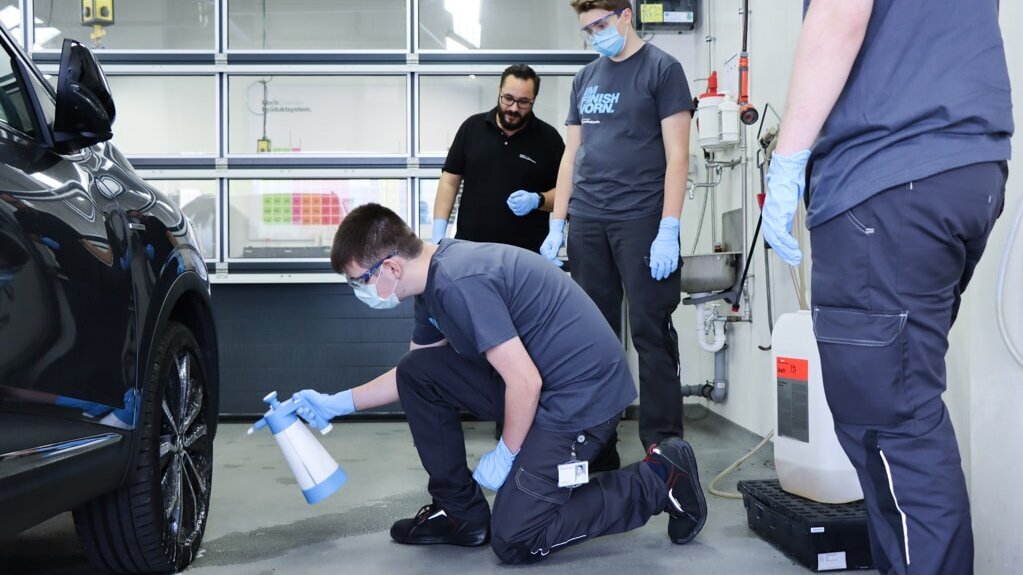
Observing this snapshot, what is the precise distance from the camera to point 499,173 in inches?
139

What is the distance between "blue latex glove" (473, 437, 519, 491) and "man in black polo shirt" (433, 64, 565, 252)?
4.76ft

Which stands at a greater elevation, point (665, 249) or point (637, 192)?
point (637, 192)

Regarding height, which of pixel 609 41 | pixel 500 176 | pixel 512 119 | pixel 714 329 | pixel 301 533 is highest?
pixel 609 41

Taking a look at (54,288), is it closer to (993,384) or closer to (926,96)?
(926,96)

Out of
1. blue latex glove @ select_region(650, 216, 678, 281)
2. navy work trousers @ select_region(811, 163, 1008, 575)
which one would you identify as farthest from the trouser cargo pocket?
blue latex glove @ select_region(650, 216, 678, 281)

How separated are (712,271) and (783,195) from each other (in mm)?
1962

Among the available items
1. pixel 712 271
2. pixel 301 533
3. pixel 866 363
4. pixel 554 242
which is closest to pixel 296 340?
pixel 554 242

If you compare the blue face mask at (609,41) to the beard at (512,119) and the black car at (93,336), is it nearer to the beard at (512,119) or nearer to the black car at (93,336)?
the beard at (512,119)

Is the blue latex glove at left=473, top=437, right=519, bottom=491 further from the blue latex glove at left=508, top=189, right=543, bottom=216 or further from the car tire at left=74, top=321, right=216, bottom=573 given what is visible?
the blue latex glove at left=508, top=189, right=543, bottom=216

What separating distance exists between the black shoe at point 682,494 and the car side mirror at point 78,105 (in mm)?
1383

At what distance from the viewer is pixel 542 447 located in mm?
2080

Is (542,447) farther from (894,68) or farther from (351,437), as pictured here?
(351,437)

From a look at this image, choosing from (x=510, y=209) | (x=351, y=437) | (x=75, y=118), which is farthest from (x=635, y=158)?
(x=351, y=437)

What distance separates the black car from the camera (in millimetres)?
1339
